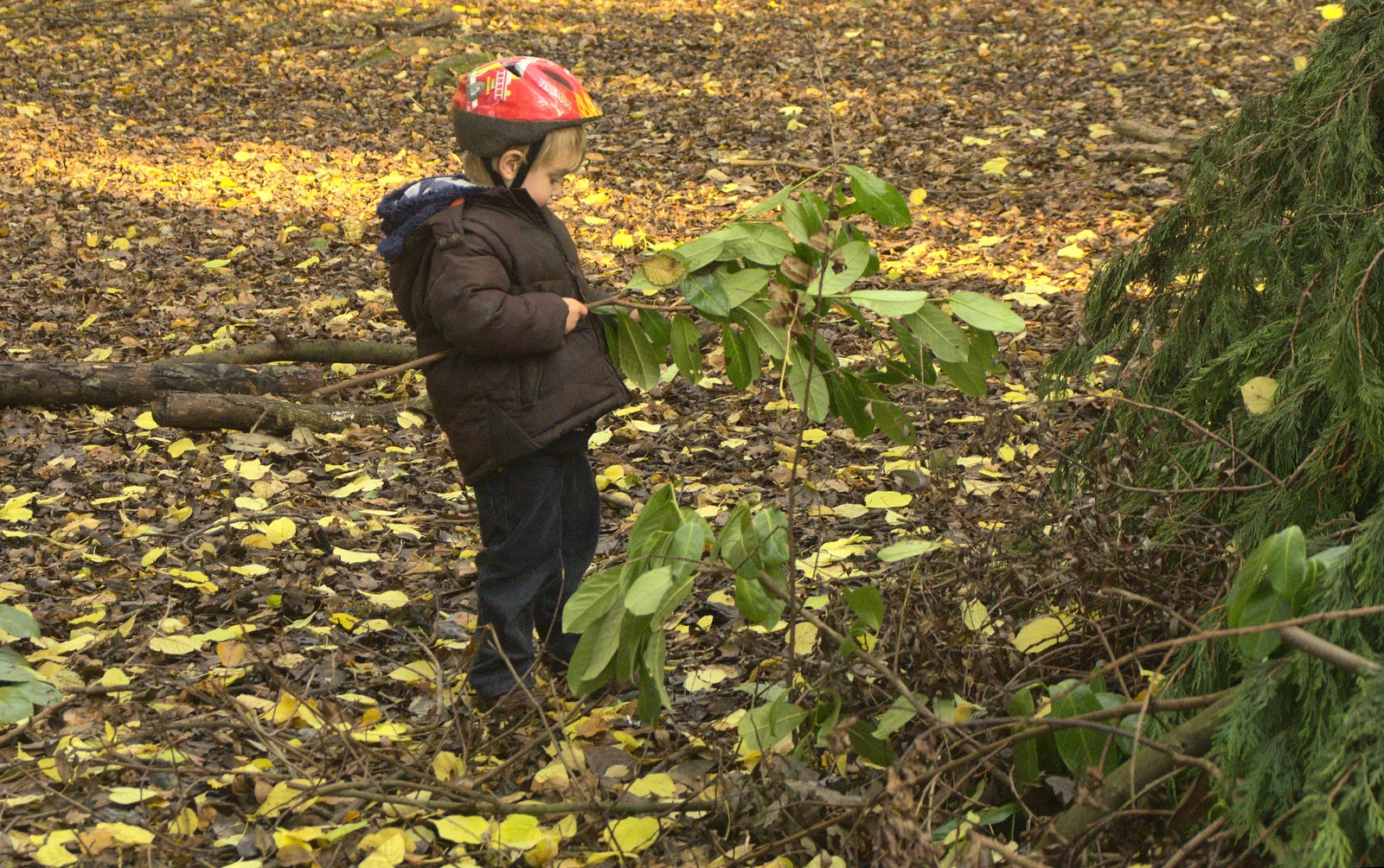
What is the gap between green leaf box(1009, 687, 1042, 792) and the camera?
188cm

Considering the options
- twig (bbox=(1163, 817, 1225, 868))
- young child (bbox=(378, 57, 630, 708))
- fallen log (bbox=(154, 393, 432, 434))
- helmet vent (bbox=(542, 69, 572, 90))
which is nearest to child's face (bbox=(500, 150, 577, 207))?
young child (bbox=(378, 57, 630, 708))

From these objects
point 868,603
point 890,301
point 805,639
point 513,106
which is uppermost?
point 513,106

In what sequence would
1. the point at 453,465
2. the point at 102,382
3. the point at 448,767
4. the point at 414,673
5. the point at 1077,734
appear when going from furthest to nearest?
1. the point at 102,382
2. the point at 453,465
3. the point at 414,673
4. the point at 448,767
5. the point at 1077,734

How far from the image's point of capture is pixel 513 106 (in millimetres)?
2451

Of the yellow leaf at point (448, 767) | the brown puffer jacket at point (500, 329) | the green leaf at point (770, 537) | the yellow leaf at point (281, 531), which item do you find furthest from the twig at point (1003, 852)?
the yellow leaf at point (281, 531)

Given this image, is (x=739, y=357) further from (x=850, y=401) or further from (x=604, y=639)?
(x=604, y=639)

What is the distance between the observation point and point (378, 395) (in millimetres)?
4844

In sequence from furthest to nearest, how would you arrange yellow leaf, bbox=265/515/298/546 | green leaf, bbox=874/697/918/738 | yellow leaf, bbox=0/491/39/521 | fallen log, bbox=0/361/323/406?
fallen log, bbox=0/361/323/406 → yellow leaf, bbox=0/491/39/521 → yellow leaf, bbox=265/515/298/546 → green leaf, bbox=874/697/918/738

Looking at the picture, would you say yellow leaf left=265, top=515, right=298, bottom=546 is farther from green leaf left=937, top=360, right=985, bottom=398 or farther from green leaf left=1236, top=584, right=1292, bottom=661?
green leaf left=1236, top=584, right=1292, bottom=661

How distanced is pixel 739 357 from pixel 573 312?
14.7 inches

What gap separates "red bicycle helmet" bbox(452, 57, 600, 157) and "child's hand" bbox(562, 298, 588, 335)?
0.35m

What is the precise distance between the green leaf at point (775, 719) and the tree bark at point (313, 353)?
3083 millimetres

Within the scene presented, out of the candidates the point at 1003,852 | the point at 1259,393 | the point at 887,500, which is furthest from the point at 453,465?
the point at 1003,852

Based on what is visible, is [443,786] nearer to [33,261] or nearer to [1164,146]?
[33,261]
